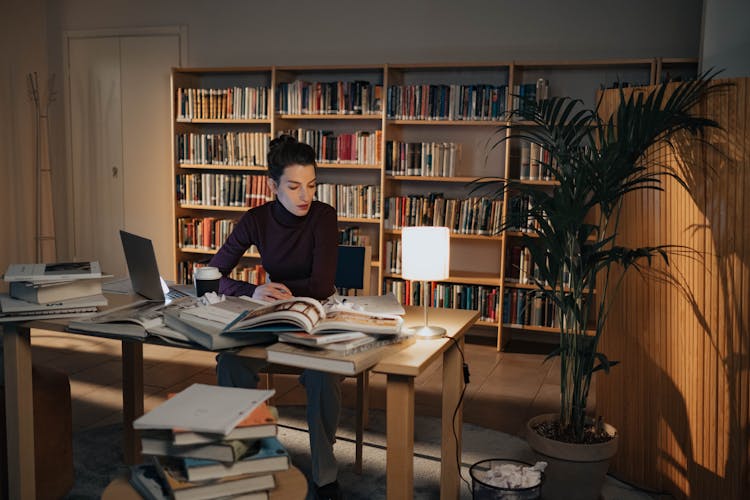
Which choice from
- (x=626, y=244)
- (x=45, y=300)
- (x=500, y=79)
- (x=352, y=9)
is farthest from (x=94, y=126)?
(x=626, y=244)

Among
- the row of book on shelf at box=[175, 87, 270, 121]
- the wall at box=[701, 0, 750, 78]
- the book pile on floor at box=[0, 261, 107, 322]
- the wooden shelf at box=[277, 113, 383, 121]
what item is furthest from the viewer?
the row of book on shelf at box=[175, 87, 270, 121]

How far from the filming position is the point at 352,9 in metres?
5.18

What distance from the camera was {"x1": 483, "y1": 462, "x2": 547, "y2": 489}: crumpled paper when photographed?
6.98 ft

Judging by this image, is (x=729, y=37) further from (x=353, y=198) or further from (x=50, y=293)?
(x=50, y=293)

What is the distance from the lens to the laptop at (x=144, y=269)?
2.28 m

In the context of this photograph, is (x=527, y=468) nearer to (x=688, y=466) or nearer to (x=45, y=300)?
(x=688, y=466)

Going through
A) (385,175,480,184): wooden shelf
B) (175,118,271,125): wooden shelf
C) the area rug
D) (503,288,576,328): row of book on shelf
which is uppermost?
(175,118,271,125): wooden shelf

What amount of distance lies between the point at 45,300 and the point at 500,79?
3560 mm

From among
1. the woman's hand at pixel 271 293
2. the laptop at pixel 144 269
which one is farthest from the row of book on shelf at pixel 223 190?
the woman's hand at pixel 271 293

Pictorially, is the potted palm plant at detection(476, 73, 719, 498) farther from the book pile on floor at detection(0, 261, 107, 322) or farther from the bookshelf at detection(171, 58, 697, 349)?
the bookshelf at detection(171, 58, 697, 349)

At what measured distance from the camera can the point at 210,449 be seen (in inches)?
52.5

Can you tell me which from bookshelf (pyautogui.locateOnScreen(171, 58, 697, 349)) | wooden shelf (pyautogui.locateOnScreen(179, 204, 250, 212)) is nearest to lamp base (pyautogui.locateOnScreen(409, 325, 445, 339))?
bookshelf (pyautogui.locateOnScreen(171, 58, 697, 349))

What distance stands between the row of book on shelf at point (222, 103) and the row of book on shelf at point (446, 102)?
3.39 feet

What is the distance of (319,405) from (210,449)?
0.93 meters
